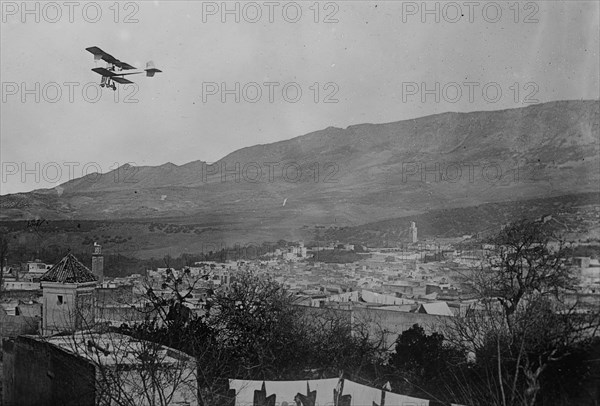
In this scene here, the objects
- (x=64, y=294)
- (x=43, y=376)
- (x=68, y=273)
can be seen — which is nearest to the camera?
(x=43, y=376)

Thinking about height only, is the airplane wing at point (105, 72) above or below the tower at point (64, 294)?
above

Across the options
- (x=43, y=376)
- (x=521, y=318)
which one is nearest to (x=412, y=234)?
(x=521, y=318)

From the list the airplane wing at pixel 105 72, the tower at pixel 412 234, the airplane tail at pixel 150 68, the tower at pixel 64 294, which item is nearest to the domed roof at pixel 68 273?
the tower at pixel 64 294

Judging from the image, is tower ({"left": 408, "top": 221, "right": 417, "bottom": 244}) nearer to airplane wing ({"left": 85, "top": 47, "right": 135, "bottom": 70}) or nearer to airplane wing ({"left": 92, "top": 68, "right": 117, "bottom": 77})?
airplane wing ({"left": 85, "top": 47, "right": 135, "bottom": 70})

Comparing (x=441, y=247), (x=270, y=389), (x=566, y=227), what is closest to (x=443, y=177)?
(x=441, y=247)

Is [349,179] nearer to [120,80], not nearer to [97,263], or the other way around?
[97,263]

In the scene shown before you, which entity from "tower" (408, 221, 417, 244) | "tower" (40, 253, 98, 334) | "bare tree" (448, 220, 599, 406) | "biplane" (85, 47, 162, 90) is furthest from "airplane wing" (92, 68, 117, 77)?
"tower" (408, 221, 417, 244)

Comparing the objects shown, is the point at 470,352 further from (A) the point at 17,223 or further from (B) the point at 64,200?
(B) the point at 64,200

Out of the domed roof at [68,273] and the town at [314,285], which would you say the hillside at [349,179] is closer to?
the town at [314,285]
